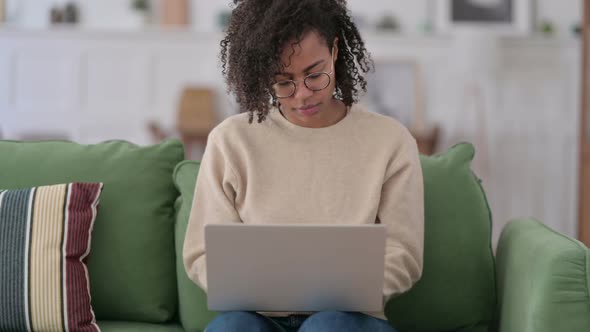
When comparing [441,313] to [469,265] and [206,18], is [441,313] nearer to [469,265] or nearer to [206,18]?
[469,265]

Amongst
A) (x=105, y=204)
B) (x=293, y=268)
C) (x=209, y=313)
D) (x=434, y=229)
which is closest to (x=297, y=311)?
(x=293, y=268)

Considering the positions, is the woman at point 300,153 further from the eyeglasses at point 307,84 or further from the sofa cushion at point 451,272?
the sofa cushion at point 451,272

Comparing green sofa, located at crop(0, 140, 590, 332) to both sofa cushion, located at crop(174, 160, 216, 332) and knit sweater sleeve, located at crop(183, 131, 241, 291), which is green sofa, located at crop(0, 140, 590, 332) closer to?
sofa cushion, located at crop(174, 160, 216, 332)

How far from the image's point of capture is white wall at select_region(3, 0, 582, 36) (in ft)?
15.8

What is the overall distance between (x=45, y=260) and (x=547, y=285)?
1.03 meters

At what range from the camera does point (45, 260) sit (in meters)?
1.61

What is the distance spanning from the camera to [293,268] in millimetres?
1319

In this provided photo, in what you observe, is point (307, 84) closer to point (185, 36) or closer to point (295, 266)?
point (295, 266)

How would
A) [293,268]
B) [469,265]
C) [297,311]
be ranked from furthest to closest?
[469,265]
[297,311]
[293,268]

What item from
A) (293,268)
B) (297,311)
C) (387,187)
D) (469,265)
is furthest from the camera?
(469,265)

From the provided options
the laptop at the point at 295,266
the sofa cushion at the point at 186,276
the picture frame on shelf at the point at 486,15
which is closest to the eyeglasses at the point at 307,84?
the sofa cushion at the point at 186,276

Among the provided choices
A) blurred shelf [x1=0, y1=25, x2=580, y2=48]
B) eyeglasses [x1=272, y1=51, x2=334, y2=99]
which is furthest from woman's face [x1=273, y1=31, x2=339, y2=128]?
blurred shelf [x1=0, y1=25, x2=580, y2=48]

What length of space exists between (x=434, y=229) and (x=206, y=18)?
11.4 feet

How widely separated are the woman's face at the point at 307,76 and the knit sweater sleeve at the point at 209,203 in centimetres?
19
